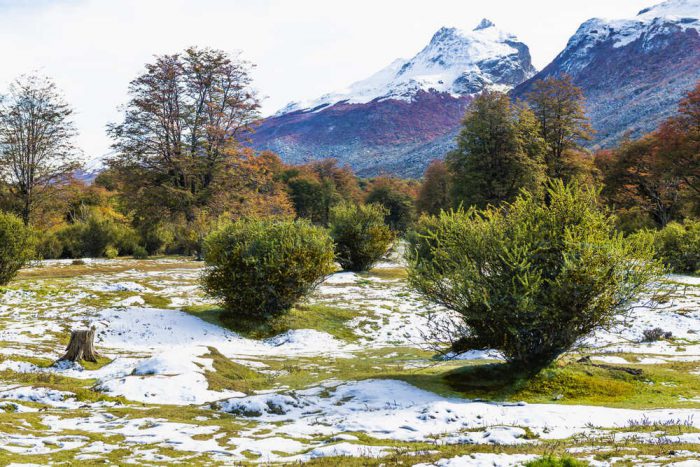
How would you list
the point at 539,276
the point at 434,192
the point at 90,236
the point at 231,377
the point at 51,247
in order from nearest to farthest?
the point at 539,276
the point at 231,377
the point at 51,247
the point at 90,236
the point at 434,192

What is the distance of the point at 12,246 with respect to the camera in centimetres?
2027

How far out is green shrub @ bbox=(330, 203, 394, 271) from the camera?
31781mm

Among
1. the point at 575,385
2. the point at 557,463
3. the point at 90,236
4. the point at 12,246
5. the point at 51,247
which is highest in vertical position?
the point at 90,236

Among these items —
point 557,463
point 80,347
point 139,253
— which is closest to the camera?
point 557,463

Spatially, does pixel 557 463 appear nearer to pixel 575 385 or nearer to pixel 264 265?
pixel 575 385

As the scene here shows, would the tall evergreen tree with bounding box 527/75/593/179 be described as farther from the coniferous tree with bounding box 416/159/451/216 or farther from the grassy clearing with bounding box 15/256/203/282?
the grassy clearing with bounding box 15/256/203/282

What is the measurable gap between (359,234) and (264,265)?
1431 cm

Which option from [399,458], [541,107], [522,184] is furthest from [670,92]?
[399,458]

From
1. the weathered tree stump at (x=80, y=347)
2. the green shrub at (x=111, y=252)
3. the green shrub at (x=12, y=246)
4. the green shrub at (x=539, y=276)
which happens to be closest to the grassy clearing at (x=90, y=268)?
the green shrub at (x=12, y=246)

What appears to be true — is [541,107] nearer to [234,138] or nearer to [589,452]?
[234,138]

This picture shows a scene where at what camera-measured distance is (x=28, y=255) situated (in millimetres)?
20859

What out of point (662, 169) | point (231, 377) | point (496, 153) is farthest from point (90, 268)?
point (662, 169)

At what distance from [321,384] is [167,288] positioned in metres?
15.5

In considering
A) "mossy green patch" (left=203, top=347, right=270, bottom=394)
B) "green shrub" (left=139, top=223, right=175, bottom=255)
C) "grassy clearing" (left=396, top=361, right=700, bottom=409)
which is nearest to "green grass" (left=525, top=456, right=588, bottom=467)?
"grassy clearing" (left=396, top=361, right=700, bottom=409)
